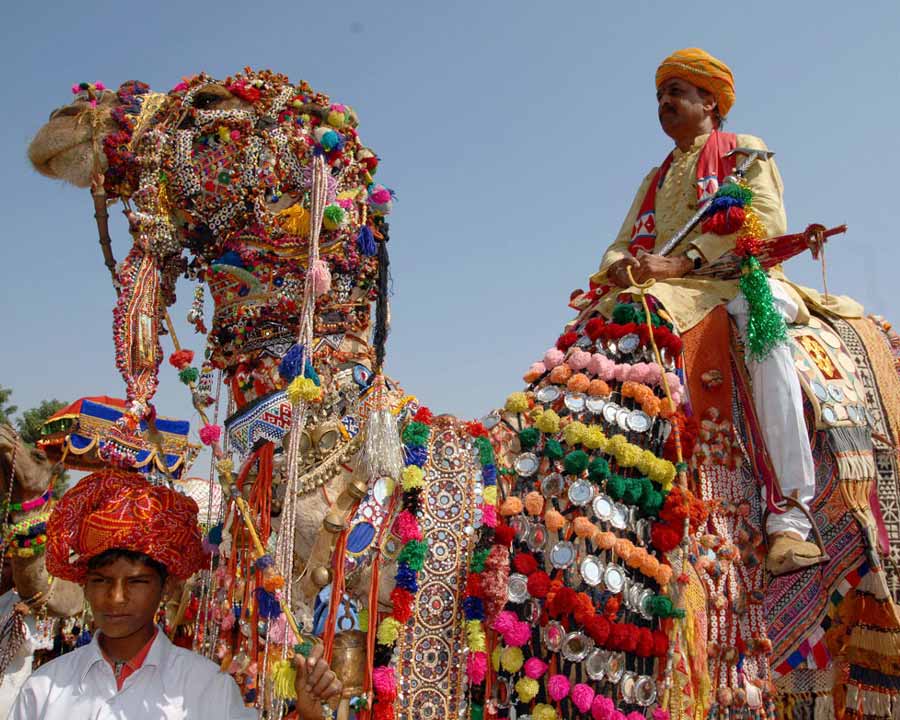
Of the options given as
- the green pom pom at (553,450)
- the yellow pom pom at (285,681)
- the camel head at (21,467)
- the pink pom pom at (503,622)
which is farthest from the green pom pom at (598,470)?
the camel head at (21,467)

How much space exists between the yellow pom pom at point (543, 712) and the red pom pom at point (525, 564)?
0.43 meters

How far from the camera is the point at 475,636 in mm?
2922

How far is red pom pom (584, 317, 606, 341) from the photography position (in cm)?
367

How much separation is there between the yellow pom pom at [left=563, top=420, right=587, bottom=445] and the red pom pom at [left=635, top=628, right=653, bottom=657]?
2.32 ft

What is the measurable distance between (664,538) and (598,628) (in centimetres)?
46

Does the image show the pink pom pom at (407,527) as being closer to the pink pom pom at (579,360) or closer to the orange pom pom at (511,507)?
the orange pom pom at (511,507)

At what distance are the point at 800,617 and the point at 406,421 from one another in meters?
2.16

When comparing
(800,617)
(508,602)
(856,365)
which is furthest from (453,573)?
(856,365)

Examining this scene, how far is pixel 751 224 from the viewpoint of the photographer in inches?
154

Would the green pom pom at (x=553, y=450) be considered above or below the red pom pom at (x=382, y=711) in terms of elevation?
above

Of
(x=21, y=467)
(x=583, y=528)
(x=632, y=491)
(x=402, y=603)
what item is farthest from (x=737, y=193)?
(x=21, y=467)

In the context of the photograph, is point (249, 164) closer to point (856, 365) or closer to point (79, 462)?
point (856, 365)

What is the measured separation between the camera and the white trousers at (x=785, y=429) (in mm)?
3561

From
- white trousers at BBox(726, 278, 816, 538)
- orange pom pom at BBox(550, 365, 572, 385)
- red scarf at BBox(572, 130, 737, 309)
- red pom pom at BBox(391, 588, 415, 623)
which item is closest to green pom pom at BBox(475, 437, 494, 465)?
orange pom pom at BBox(550, 365, 572, 385)
